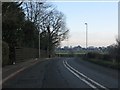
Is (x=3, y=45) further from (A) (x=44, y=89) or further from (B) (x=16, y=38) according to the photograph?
(A) (x=44, y=89)

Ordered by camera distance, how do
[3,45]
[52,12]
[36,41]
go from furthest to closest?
[52,12], [36,41], [3,45]

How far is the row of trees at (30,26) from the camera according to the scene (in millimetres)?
43919

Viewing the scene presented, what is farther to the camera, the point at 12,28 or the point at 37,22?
the point at 37,22

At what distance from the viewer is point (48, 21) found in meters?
98.6

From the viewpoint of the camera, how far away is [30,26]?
71438mm

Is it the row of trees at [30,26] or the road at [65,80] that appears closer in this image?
the road at [65,80]

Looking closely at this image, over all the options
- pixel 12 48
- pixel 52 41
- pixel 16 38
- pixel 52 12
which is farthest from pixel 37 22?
pixel 12 48

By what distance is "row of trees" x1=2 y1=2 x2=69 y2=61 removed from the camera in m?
43.9

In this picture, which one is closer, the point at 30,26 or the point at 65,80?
the point at 65,80

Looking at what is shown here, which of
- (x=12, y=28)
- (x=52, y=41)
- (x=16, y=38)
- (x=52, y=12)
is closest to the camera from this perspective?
(x=12, y=28)

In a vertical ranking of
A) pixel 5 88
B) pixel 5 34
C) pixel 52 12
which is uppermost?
pixel 52 12

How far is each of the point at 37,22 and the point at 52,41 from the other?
797 inches

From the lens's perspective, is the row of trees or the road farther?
the row of trees

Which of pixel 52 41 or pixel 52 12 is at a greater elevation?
pixel 52 12
